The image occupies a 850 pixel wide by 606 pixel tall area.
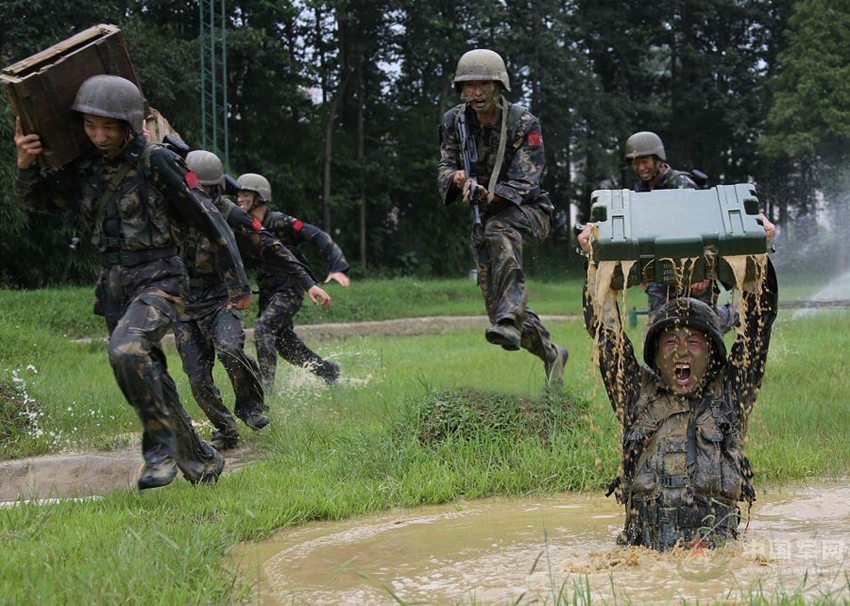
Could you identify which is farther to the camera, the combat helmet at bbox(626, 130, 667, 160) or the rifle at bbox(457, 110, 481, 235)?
the combat helmet at bbox(626, 130, 667, 160)

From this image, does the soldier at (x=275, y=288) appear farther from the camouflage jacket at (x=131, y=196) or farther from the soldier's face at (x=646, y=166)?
the camouflage jacket at (x=131, y=196)

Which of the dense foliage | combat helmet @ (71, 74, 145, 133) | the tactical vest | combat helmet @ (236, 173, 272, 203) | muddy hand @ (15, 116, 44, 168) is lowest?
the tactical vest

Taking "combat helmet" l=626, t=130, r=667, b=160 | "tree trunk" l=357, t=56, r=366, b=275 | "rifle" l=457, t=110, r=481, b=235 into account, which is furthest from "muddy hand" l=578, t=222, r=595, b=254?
"tree trunk" l=357, t=56, r=366, b=275

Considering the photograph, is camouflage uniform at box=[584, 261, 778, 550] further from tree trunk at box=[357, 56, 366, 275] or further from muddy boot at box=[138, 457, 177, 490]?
tree trunk at box=[357, 56, 366, 275]

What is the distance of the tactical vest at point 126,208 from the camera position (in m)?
6.35

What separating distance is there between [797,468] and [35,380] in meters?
6.26

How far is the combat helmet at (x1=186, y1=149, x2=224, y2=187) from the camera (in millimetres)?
8719

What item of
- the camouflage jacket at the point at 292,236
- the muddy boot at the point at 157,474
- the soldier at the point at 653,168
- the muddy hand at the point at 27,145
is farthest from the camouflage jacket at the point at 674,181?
the muddy hand at the point at 27,145

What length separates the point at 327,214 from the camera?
31531 millimetres

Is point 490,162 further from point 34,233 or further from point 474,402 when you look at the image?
point 34,233

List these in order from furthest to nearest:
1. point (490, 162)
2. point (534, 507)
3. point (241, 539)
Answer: point (490, 162) < point (534, 507) < point (241, 539)

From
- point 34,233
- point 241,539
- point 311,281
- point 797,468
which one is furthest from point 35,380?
point 34,233

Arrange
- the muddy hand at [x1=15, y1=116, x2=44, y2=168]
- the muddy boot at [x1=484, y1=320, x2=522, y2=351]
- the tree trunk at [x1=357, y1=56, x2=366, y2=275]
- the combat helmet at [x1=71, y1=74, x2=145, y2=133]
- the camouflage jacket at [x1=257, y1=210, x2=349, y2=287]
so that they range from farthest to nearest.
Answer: the tree trunk at [x1=357, y1=56, x2=366, y2=275] → the camouflage jacket at [x1=257, y1=210, x2=349, y2=287] → the muddy boot at [x1=484, y1=320, x2=522, y2=351] → the muddy hand at [x1=15, y1=116, x2=44, y2=168] → the combat helmet at [x1=71, y1=74, x2=145, y2=133]

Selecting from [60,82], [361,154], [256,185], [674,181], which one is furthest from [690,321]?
[361,154]
